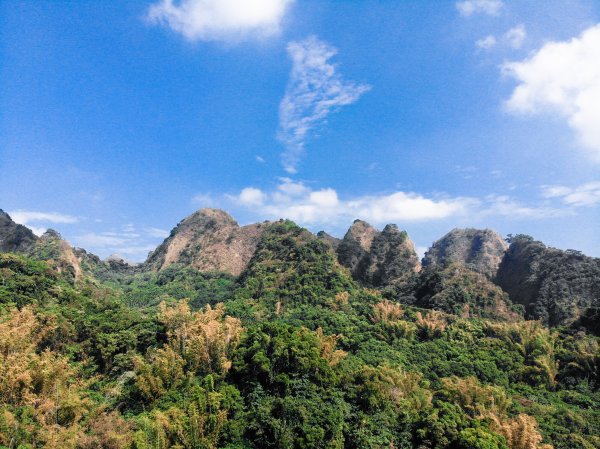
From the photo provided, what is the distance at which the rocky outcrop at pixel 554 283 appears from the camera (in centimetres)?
3878

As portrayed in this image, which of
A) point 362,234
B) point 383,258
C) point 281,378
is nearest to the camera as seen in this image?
point 281,378

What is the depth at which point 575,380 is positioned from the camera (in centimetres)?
2395

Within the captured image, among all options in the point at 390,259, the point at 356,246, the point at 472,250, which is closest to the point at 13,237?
the point at 356,246

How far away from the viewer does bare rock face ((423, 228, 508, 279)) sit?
65062mm

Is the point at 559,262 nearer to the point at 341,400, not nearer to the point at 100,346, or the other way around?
the point at 341,400

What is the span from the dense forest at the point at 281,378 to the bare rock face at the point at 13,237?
87.6 ft

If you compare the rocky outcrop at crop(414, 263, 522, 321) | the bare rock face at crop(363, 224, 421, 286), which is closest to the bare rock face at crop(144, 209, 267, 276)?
the bare rock face at crop(363, 224, 421, 286)

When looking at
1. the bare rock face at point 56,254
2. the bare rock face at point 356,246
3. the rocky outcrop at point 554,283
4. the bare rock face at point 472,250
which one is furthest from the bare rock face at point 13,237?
the rocky outcrop at point 554,283

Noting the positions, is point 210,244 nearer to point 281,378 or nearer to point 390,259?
point 390,259

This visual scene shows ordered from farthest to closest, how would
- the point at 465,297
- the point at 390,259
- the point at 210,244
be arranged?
the point at 210,244, the point at 390,259, the point at 465,297

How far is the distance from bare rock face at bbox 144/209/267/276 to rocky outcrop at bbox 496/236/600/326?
132 feet

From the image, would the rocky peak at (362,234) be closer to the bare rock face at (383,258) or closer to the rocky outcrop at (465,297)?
the bare rock face at (383,258)

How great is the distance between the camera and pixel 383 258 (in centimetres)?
5869

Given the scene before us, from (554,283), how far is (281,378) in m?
38.3
